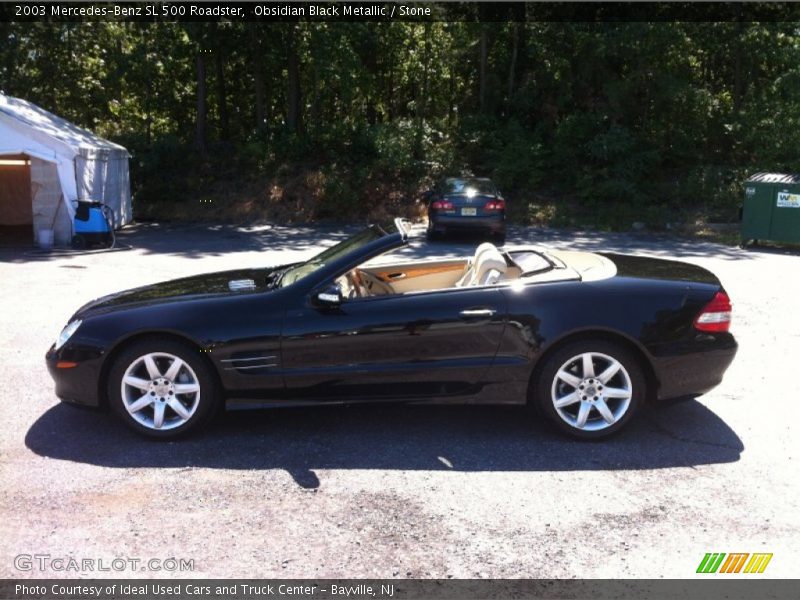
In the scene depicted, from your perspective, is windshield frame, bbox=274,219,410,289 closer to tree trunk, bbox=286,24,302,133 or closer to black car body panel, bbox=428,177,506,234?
black car body panel, bbox=428,177,506,234

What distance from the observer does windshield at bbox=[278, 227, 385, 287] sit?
515cm

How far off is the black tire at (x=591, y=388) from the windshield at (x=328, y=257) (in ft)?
4.59

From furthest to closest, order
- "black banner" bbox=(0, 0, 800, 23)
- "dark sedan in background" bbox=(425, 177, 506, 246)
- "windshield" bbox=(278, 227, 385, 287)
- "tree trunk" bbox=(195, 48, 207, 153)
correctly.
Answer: "tree trunk" bbox=(195, 48, 207, 153) < "black banner" bbox=(0, 0, 800, 23) < "dark sedan in background" bbox=(425, 177, 506, 246) < "windshield" bbox=(278, 227, 385, 287)

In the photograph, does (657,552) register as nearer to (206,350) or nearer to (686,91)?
(206,350)

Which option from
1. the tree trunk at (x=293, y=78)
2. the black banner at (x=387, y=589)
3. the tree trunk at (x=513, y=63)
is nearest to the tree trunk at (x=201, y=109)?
the tree trunk at (x=293, y=78)

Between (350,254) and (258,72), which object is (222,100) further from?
(350,254)

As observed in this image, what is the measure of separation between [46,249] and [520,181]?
13465mm

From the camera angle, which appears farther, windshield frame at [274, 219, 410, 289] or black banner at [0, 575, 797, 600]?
windshield frame at [274, 219, 410, 289]

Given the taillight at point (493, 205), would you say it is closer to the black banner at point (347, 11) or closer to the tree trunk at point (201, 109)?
the black banner at point (347, 11)

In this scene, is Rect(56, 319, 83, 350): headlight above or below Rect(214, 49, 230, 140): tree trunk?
below

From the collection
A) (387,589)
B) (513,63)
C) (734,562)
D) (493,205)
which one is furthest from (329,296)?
(513,63)

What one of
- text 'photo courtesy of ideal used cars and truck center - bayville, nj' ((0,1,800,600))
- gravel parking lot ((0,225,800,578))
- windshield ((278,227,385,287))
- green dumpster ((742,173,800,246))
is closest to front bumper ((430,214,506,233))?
green dumpster ((742,173,800,246))

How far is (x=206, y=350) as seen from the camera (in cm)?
486

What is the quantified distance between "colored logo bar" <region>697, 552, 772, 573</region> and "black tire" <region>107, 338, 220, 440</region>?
2.90m
